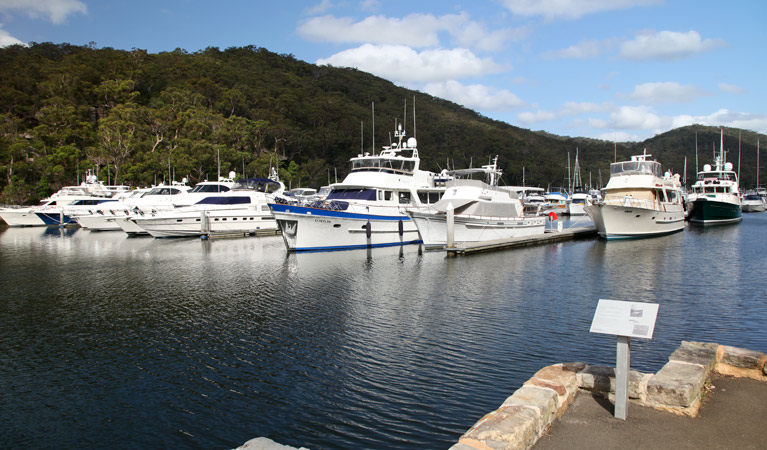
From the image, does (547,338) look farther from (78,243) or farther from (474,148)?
(474,148)

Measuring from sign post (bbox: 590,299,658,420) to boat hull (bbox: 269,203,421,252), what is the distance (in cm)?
2200

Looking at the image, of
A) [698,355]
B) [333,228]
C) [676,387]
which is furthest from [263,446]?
[333,228]

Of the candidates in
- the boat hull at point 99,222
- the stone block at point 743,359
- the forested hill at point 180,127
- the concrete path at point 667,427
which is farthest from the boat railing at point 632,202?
the boat hull at point 99,222

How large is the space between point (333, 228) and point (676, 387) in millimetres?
22979

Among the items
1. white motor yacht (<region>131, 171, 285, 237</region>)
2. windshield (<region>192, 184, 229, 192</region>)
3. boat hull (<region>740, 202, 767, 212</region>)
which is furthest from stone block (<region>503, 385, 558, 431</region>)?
boat hull (<region>740, 202, 767, 212</region>)

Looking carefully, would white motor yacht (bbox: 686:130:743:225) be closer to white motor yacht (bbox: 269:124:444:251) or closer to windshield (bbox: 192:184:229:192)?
white motor yacht (bbox: 269:124:444:251)

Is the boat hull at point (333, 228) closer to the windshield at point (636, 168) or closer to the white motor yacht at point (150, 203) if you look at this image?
the white motor yacht at point (150, 203)

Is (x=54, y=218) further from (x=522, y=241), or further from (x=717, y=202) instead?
(x=717, y=202)

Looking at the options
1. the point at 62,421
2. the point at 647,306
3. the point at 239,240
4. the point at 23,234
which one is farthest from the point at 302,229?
the point at 23,234

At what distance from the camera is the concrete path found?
5.03m

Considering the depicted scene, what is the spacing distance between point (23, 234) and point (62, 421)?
42.1 meters

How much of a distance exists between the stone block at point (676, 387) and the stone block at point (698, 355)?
34cm

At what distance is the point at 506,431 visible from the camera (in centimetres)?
480

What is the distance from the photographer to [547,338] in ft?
35.2
